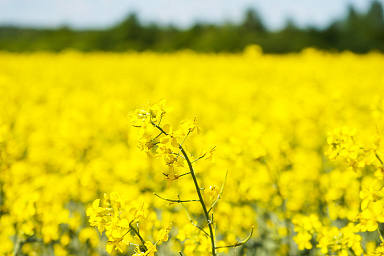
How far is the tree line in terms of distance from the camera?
1920 cm

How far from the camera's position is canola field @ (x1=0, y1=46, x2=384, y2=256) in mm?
1377

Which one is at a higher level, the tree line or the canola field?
the tree line

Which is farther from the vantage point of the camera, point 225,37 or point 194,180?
point 225,37

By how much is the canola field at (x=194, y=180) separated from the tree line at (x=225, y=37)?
43.5 feet

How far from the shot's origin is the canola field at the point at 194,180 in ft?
4.52

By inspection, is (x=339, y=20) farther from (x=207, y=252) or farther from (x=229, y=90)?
(x=207, y=252)

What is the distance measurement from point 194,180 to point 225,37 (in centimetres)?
1911

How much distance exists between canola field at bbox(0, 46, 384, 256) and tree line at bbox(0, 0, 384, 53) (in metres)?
13.3

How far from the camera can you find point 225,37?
1986cm

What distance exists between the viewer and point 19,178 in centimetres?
311

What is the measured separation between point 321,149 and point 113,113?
7.54 ft

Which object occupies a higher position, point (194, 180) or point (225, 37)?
point (225, 37)

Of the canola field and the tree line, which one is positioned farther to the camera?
the tree line

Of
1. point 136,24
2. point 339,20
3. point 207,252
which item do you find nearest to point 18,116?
point 207,252
